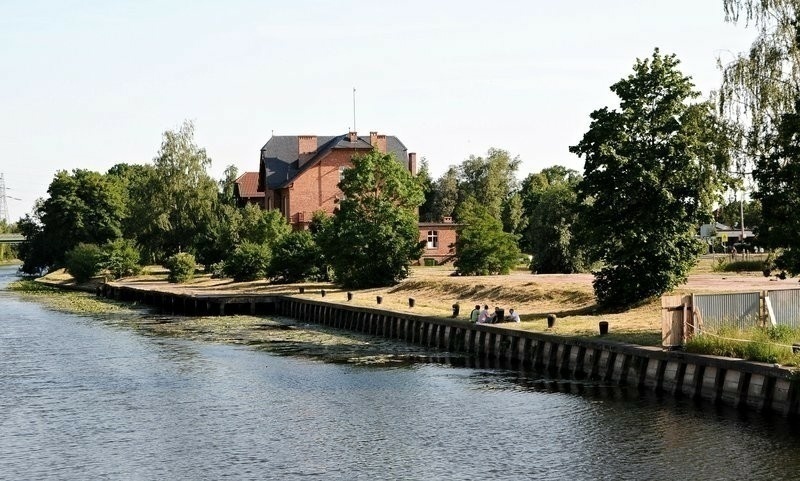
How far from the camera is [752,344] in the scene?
97.1ft

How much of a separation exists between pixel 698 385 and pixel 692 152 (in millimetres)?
14716

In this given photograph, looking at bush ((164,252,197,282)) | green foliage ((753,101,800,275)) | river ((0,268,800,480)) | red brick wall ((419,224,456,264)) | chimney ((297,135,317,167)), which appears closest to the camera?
river ((0,268,800,480))

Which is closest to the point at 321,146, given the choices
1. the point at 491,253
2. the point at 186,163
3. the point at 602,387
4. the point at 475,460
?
the point at 186,163

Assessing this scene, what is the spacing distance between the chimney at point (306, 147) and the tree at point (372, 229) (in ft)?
102

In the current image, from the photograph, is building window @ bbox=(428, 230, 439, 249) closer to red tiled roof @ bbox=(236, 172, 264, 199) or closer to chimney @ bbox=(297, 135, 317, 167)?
chimney @ bbox=(297, 135, 317, 167)

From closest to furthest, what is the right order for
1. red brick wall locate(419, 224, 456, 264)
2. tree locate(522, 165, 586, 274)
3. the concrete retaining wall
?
1. the concrete retaining wall
2. tree locate(522, 165, 586, 274)
3. red brick wall locate(419, 224, 456, 264)

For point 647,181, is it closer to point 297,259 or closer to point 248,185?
point 297,259

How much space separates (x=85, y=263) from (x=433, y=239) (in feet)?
122

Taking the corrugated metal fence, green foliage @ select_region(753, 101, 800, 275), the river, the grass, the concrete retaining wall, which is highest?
green foliage @ select_region(753, 101, 800, 275)

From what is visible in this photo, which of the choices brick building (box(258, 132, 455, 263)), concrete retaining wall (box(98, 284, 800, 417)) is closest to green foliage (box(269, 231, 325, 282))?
brick building (box(258, 132, 455, 263))

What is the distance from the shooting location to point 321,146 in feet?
345

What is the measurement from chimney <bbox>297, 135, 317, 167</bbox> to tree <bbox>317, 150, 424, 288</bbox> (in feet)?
102

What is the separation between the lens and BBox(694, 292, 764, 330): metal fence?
32750 mm

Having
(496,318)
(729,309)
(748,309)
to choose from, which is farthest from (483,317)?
(729,309)
